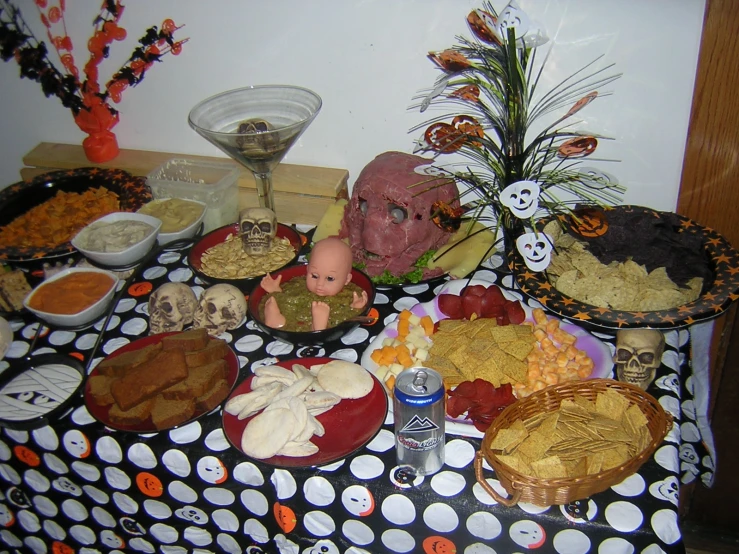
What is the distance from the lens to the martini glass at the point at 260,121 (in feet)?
5.25

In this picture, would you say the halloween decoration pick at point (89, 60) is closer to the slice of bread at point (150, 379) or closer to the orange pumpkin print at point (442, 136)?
the orange pumpkin print at point (442, 136)

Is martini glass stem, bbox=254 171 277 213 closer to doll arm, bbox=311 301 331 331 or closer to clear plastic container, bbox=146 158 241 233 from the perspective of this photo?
clear plastic container, bbox=146 158 241 233

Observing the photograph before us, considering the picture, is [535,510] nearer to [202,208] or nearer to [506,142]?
[506,142]

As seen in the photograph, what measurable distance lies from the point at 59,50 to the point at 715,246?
6.33 ft

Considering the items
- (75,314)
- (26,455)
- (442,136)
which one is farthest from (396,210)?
(26,455)

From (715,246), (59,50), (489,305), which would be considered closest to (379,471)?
(489,305)

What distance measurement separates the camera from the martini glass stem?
1.70 m

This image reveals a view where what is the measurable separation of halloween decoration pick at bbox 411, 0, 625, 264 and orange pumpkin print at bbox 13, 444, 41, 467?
3.45ft

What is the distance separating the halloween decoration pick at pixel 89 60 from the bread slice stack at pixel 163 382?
3.33 feet

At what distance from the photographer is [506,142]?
1367 millimetres

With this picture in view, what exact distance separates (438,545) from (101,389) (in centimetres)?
70

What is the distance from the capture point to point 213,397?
1.21m

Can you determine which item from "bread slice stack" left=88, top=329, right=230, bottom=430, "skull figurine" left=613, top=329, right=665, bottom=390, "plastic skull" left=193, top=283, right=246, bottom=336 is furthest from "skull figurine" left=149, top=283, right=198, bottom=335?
"skull figurine" left=613, top=329, right=665, bottom=390

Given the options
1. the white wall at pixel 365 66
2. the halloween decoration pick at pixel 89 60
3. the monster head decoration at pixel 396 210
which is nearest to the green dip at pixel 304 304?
the monster head decoration at pixel 396 210
